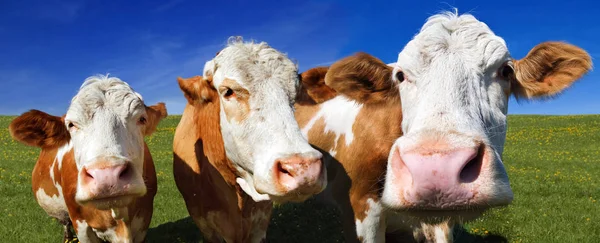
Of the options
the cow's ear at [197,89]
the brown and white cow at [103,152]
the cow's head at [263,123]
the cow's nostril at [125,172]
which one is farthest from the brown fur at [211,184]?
the cow's nostril at [125,172]

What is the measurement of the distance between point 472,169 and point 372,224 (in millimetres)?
2908

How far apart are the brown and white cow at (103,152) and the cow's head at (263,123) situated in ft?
3.29

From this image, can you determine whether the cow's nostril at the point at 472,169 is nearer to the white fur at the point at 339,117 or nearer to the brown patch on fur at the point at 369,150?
the brown patch on fur at the point at 369,150

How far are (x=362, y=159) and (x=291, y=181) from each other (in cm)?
225

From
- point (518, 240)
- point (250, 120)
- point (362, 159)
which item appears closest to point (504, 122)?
point (250, 120)

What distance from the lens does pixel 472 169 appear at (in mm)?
2809

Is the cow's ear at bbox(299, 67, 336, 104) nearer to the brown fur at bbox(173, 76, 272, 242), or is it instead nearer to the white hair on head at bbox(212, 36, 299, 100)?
the white hair on head at bbox(212, 36, 299, 100)

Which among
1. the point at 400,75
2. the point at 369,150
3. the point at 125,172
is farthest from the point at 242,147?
the point at 369,150

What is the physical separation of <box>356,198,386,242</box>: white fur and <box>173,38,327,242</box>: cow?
119 centimetres

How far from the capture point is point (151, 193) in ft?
20.3

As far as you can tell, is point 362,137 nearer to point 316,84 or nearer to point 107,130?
point 316,84

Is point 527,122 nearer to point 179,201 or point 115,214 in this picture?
point 179,201

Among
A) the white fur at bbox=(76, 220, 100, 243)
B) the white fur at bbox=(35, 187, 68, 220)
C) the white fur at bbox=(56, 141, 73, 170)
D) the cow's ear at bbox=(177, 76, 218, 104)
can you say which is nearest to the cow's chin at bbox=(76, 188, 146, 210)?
the cow's ear at bbox=(177, 76, 218, 104)

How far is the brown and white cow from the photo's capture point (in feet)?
14.4
